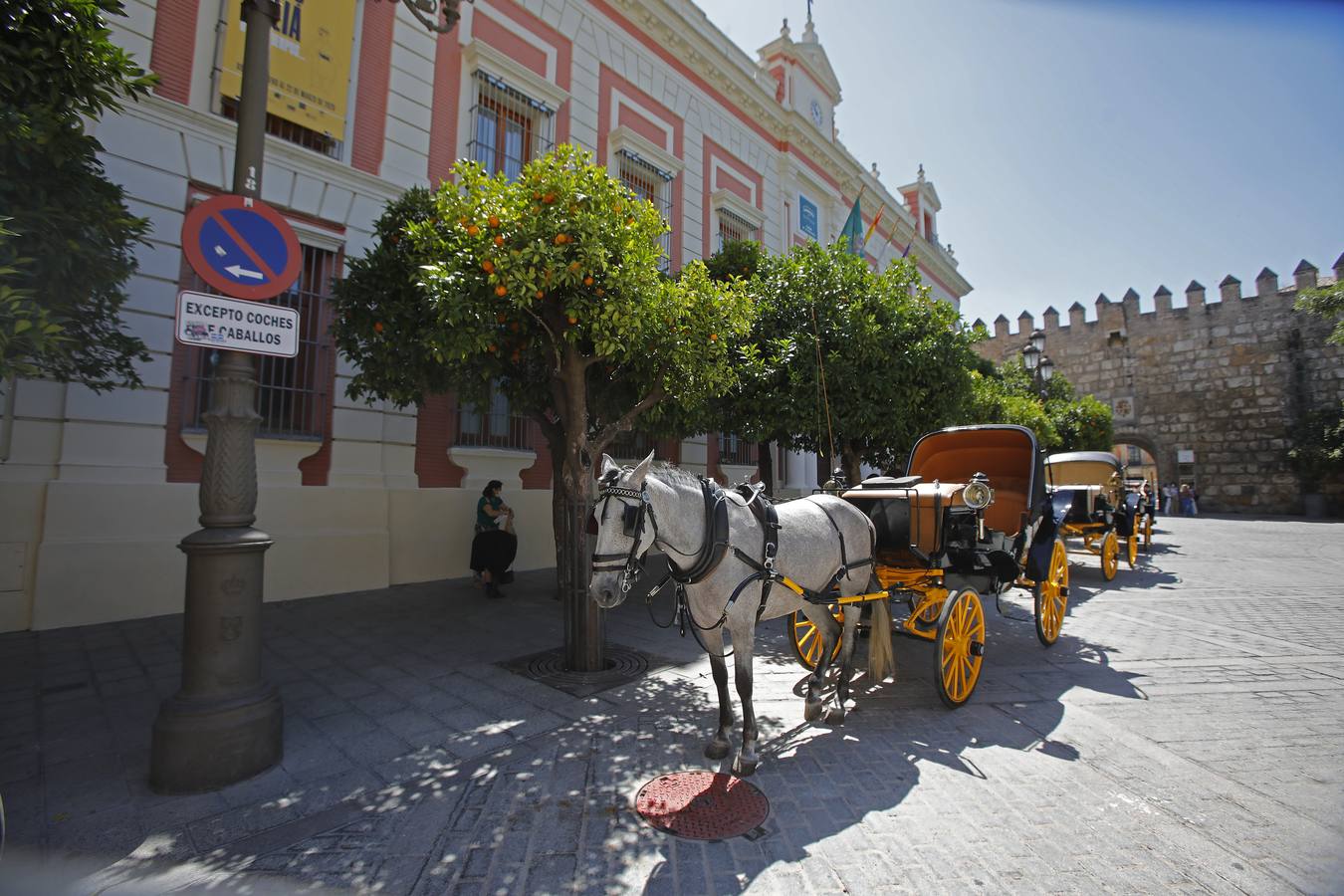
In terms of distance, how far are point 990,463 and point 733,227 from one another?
11.2m

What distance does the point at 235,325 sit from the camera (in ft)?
11.2

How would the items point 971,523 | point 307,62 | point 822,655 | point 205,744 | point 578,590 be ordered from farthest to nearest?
point 307,62, point 578,590, point 971,523, point 822,655, point 205,744

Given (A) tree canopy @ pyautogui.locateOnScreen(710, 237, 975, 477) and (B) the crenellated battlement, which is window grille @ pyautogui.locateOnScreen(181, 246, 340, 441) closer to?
(A) tree canopy @ pyautogui.locateOnScreen(710, 237, 975, 477)

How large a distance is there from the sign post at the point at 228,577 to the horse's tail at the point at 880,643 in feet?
13.4

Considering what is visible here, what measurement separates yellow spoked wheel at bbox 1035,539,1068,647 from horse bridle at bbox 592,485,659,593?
15.0ft

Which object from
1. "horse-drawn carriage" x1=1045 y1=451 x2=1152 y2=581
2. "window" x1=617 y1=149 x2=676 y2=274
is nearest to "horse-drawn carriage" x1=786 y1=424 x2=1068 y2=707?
"horse-drawn carriage" x1=1045 y1=451 x2=1152 y2=581

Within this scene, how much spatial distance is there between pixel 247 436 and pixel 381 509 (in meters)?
5.47

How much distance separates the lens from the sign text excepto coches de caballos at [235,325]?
3232mm

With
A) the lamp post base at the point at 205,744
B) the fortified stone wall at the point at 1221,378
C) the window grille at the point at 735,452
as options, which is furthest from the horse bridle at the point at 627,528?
the fortified stone wall at the point at 1221,378

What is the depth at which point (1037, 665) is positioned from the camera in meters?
5.64

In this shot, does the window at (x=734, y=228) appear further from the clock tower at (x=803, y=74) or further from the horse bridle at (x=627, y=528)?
the horse bridle at (x=627, y=528)

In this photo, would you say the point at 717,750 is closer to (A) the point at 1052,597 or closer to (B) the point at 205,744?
(B) the point at 205,744

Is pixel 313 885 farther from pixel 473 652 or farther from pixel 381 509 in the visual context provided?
pixel 381 509

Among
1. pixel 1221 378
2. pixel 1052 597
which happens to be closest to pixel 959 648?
pixel 1052 597
